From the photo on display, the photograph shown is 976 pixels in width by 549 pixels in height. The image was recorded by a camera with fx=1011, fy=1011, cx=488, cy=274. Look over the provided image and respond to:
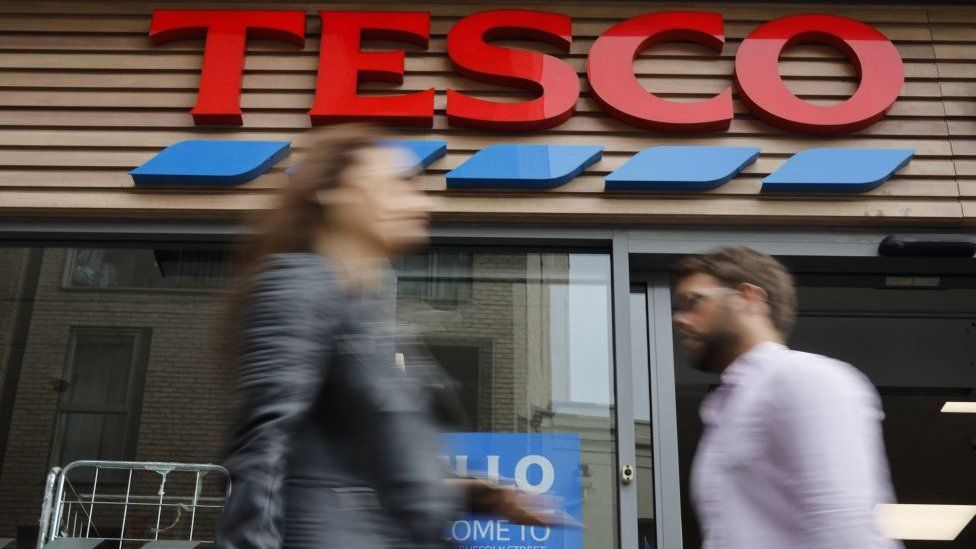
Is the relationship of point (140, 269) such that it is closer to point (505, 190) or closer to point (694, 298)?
point (505, 190)

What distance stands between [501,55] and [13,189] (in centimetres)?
250

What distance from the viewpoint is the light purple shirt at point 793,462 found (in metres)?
1.88

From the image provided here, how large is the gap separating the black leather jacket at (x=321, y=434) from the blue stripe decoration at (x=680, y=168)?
327cm

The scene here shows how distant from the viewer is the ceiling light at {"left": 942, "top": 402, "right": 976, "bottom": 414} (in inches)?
353

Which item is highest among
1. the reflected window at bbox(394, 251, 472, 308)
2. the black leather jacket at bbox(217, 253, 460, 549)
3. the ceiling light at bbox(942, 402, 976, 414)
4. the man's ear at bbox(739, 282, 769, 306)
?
the ceiling light at bbox(942, 402, 976, 414)

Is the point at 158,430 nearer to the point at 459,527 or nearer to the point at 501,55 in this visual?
the point at 459,527

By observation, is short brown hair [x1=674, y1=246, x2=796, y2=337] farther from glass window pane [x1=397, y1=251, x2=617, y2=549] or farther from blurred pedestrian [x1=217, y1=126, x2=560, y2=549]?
glass window pane [x1=397, y1=251, x2=617, y2=549]

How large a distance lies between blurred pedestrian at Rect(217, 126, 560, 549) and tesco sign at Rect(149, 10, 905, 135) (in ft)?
10.5

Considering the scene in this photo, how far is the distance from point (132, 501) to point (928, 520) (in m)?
10.1

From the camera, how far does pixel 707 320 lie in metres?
2.49

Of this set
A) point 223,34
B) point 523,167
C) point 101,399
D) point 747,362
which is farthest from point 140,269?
point 747,362

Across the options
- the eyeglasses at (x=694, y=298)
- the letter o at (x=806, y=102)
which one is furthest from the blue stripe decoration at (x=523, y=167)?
the eyeglasses at (x=694, y=298)

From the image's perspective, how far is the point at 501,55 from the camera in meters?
5.11

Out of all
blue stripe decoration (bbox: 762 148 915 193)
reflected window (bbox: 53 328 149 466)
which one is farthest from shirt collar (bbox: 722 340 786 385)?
reflected window (bbox: 53 328 149 466)
